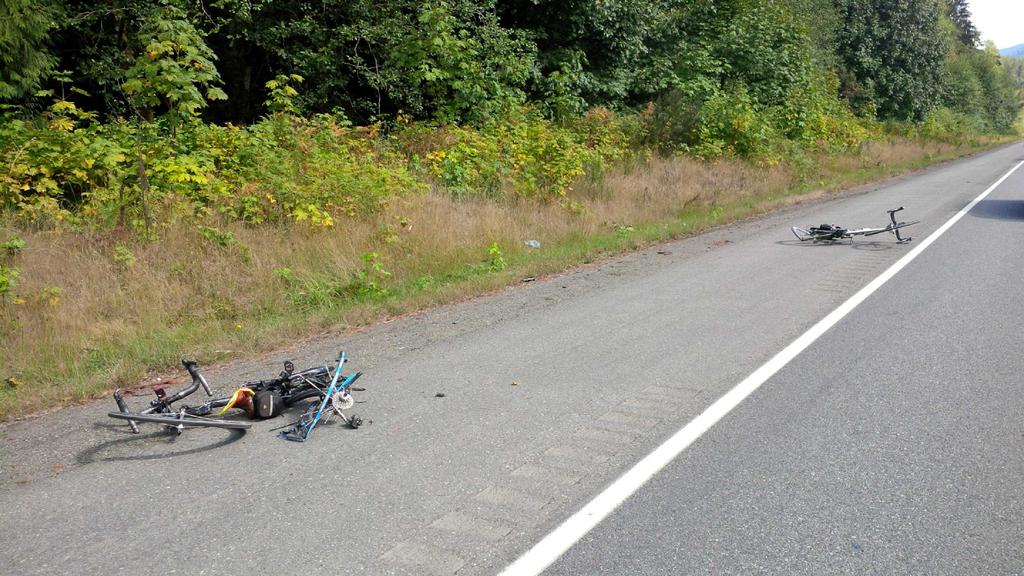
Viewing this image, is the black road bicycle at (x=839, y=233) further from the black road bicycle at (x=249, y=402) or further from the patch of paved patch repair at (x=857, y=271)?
the black road bicycle at (x=249, y=402)

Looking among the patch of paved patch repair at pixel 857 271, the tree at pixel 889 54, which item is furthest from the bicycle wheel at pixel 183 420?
the tree at pixel 889 54

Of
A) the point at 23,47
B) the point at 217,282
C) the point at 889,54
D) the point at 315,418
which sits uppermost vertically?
the point at 889,54

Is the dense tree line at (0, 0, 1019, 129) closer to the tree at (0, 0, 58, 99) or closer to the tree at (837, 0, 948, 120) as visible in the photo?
the tree at (0, 0, 58, 99)

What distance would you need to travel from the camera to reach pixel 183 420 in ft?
16.8

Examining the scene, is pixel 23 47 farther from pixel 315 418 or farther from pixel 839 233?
pixel 839 233

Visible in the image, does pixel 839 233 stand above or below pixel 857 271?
above

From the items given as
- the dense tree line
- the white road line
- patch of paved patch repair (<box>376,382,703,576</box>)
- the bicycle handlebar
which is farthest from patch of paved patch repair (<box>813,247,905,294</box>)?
the dense tree line

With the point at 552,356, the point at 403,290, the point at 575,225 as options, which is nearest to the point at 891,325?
the point at 552,356

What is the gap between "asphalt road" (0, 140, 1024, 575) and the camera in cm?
370

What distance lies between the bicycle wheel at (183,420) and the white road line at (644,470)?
2.30m

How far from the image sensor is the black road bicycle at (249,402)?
5.13 metres

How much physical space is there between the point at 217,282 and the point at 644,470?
20.1 feet

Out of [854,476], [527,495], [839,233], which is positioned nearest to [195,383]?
[527,495]

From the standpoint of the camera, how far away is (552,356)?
22.5 ft
